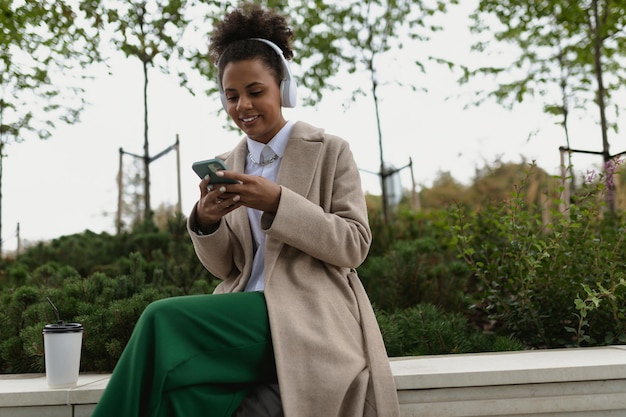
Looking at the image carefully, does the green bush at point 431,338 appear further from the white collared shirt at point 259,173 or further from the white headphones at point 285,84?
the white headphones at point 285,84

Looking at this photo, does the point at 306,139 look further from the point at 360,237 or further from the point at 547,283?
the point at 547,283

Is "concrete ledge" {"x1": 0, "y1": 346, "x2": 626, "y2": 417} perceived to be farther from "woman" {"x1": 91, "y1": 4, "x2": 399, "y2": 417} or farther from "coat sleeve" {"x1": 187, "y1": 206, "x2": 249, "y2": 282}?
"coat sleeve" {"x1": 187, "y1": 206, "x2": 249, "y2": 282}

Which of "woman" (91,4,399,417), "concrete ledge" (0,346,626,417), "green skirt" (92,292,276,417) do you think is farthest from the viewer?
"concrete ledge" (0,346,626,417)

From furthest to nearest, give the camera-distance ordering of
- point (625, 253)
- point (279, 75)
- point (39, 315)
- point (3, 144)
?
point (3, 144), point (625, 253), point (39, 315), point (279, 75)

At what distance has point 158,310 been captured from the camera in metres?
1.81

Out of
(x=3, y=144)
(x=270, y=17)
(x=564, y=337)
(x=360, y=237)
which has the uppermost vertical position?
(x=3, y=144)

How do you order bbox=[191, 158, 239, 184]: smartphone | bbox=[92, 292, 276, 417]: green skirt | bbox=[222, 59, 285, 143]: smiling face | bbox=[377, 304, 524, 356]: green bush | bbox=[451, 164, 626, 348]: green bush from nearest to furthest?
1. bbox=[92, 292, 276, 417]: green skirt
2. bbox=[191, 158, 239, 184]: smartphone
3. bbox=[222, 59, 285, 143]: smiling face
4. bbox=[377, 304, 524, 356]: green bush
5. bbox=[451, 164, 626, 348]: green bush

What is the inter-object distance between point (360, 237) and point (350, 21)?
601cm

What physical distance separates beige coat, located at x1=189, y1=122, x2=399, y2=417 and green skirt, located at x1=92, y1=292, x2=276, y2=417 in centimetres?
10

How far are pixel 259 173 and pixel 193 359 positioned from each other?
794 millimetres

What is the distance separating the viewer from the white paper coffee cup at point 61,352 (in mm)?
2396

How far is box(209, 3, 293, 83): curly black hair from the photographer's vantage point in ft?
7.32

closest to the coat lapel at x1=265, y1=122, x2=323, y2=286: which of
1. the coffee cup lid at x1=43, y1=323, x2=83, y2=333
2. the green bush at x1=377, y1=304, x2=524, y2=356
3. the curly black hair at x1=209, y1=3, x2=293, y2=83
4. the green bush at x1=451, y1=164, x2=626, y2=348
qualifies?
the curly black hair at x1=209, y1=3, x2=293, y2=83

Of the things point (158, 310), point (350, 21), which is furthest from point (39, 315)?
point (350, 21)
